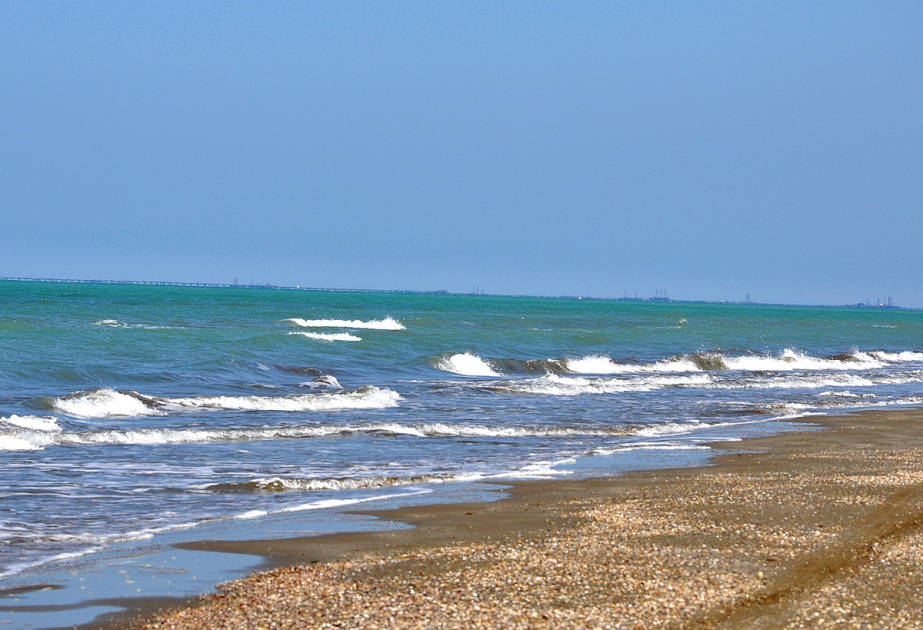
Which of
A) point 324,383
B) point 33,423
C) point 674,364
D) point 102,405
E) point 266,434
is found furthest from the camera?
point 674,364

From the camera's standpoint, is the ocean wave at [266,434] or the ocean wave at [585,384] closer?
the ocean wave at [266,434]

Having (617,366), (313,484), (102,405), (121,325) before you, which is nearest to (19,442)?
(102,405)

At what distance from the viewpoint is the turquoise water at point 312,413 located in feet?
36.3

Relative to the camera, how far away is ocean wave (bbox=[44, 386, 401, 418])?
19.4 m

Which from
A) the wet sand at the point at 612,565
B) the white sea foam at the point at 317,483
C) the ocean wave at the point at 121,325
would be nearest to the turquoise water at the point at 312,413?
the white sea foam at the point at 317,483

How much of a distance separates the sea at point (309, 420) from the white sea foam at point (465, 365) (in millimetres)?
98

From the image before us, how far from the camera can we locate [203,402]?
2131 cm

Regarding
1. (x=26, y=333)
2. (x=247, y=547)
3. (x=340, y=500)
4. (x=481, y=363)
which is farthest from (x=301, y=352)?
(x=247, y=547)

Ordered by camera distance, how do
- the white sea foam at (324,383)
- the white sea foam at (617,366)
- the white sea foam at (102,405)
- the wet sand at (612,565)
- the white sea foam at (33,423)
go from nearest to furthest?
the wet sand at (612,565), the white sea foam at (33,423), the white sea foam at (102,405), the white sea foam at (324,383), the white sea foam at (617,366)

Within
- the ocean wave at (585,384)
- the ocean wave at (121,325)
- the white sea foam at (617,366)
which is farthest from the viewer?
the ocean wave at (121,325)

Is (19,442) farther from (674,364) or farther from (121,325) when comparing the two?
(121,325)

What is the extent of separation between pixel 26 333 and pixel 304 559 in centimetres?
3295

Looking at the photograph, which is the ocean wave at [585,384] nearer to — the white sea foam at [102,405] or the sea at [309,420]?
the sea at [309,420]

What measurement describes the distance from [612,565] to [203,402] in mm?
15131
